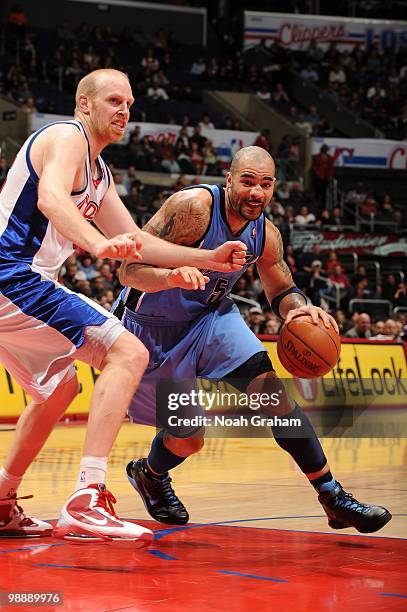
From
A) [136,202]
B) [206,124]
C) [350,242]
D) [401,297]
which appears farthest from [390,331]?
[206,124]

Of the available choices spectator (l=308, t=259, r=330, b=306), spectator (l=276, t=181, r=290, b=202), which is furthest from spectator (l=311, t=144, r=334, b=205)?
spectator (l=308, t=259, r=330, b=306)

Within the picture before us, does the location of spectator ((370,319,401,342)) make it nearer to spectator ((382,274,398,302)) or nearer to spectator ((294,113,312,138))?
spectator ((382,274,398,302))

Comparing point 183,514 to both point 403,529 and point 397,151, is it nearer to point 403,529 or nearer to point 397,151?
point 403,529

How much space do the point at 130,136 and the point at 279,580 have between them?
18.8m

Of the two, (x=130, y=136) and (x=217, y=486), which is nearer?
(x=217, y=486)

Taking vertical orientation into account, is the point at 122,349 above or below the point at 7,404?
above

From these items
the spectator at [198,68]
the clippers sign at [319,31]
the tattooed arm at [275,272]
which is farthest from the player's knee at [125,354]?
the clippers sign at [319,31]

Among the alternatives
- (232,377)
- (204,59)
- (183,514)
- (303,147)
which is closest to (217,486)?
(183,514)

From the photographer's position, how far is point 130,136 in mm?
22219

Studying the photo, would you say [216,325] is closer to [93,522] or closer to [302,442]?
[302,442]

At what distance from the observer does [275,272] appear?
5715 millimetres

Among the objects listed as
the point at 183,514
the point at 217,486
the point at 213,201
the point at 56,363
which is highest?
the point at 213,201

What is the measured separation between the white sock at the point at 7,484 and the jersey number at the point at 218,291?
1.43 meters

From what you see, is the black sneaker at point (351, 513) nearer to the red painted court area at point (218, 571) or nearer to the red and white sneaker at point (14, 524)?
the red painted court area at point (218, 571)
